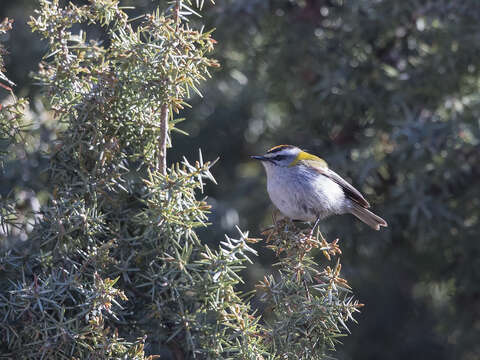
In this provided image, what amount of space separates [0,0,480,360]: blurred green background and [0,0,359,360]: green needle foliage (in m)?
1.67

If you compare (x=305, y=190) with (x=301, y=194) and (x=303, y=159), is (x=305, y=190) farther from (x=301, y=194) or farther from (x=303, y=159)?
(x=303, y=159)

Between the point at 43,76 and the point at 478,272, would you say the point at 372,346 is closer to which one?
the point at 478,272

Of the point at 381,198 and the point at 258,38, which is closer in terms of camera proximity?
the point at 381,198

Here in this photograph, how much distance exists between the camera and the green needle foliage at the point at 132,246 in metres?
1.87

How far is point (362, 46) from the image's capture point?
4.57 m

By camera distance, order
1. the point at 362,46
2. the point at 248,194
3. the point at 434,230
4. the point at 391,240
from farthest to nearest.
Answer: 1. the point at 248,194
2. the point at 391,240
3. the point at 362,46
4. the point at 434,230

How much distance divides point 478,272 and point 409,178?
93cm

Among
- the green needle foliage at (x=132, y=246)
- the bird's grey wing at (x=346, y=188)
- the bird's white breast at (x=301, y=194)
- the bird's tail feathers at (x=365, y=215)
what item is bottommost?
the bird's tail feathers at (x=365, y=215)

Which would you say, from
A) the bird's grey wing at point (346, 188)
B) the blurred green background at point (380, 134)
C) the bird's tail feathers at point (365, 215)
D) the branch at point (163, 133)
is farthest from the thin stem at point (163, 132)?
the bird's tail feathers at point (365, 215)

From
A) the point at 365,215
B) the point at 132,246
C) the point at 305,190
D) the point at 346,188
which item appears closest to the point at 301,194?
the point at 305,190

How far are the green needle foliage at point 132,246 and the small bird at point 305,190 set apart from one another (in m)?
1.44

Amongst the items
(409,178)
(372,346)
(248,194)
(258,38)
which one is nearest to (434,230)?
(409,178)

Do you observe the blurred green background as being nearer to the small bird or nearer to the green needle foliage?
A: the small bird

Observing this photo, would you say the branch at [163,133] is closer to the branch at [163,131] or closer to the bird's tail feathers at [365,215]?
the branch at [163,131]
